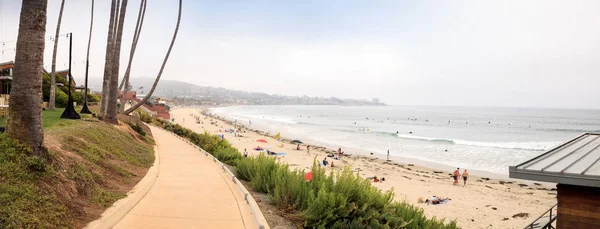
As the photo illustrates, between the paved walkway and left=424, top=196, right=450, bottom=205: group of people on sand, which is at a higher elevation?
the paved walkway

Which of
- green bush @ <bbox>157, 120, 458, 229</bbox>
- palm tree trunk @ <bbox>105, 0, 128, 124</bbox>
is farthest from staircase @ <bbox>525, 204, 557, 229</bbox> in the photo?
palm tree trunk @ <bbox>105, 0, 128, 124</bbox>

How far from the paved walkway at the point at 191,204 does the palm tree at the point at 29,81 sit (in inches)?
77.7

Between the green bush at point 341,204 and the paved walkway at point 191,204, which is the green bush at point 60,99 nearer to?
the paved walkway at point 191,204

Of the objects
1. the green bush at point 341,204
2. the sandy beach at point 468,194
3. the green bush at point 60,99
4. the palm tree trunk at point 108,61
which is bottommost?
the sandy beach at point 468,194

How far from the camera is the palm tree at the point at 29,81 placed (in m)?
5.84

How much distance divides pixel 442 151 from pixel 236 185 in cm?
3434

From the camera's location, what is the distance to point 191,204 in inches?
262

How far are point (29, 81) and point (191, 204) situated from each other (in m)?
3.28

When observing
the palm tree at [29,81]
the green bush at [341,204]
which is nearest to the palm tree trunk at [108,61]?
the palm tree at [29,81]

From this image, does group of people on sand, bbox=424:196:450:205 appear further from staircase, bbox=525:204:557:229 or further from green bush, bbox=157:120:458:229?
green bush, bbox=157:120:458:229

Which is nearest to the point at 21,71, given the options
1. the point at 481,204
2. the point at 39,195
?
the point at 39,195

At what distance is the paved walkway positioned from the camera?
5586 mm

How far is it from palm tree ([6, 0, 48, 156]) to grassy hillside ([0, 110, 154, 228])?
0.72 ft

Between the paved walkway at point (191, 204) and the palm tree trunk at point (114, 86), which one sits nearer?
the paved walkway at point (191, 204)
